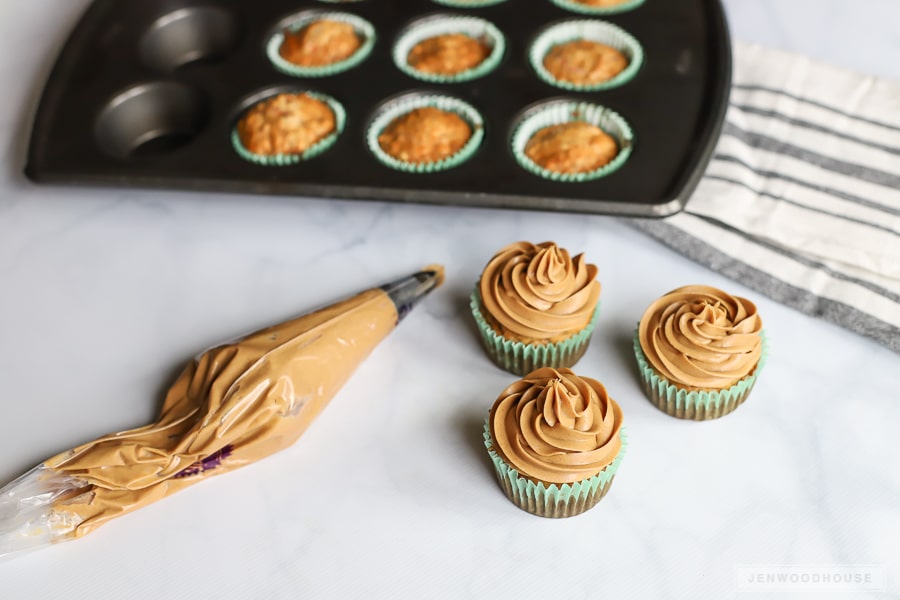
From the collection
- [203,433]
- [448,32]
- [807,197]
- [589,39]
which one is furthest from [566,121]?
[203,433]

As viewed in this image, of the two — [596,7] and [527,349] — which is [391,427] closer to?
[527,349]

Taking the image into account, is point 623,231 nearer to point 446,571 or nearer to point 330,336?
point 330,336

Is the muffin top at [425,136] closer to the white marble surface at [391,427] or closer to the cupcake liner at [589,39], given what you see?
the white marble surface at [391,427]

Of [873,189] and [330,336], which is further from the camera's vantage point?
[873,189]

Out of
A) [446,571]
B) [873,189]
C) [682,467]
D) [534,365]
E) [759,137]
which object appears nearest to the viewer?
[446,571]

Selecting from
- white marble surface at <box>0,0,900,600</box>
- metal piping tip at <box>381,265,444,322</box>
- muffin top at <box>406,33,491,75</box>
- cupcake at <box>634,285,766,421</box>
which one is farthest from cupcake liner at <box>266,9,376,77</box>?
cupcake at <box>634,285,766,421</box>

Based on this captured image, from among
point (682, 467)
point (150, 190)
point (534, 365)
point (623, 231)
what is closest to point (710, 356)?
point (682, 467)
